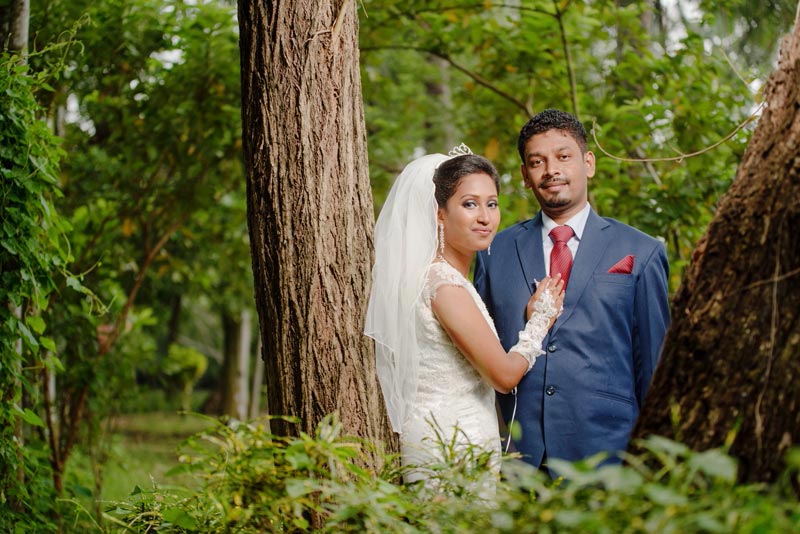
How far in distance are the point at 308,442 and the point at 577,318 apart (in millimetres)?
1494

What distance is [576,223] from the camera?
3.63m

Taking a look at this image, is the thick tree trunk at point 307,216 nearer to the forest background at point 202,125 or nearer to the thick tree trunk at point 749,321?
the thick tree trunk at point 749,321

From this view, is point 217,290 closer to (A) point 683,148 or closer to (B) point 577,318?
(A) point 683,148

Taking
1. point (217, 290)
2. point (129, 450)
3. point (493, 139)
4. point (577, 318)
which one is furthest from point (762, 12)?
point (129, 450)

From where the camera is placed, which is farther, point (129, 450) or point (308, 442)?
point (129, 450)

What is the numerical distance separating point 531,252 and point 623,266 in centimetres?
40

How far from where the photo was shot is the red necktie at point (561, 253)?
3566mm

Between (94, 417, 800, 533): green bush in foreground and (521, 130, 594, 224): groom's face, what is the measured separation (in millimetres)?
1357

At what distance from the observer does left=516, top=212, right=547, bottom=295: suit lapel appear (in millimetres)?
3586

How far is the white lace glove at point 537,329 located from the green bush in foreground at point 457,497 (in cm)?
68

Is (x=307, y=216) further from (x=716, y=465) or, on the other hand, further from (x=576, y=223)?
(x=716, y=465)

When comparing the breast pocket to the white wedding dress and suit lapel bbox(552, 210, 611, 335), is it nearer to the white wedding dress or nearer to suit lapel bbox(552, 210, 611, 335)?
suit lapel bbox(552, 210, 611, 335)

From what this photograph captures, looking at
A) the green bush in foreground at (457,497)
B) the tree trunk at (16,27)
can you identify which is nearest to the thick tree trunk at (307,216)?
the green bush in foreground at (457,497)

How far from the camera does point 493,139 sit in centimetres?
735
